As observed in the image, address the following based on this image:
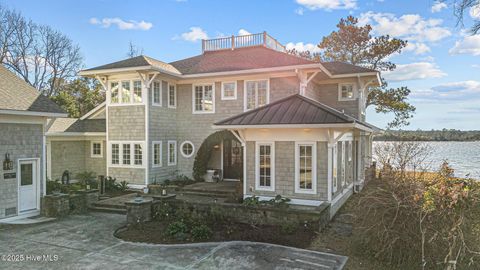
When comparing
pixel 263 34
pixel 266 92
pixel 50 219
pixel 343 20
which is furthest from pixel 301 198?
pixel 343 20

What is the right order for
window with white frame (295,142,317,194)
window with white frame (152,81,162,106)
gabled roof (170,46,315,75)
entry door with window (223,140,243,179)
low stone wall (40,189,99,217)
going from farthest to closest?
entry door with window (223,140,243,179)
window with white frame (152,81,162,106)
gabled roof (170,46,315,75)
low stone wall (40,189,99,217)
window with white frame (295,142,317,194)

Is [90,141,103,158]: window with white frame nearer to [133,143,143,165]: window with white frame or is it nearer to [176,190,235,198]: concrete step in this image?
[133,143,143,165]: window with white frame

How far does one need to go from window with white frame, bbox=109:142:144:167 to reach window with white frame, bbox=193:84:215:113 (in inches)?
128

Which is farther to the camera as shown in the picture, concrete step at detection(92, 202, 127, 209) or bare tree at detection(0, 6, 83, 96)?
bare tree at detection(0, 6, 83, 96)

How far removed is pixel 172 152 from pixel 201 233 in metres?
8.02

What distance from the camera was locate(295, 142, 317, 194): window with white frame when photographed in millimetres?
9516

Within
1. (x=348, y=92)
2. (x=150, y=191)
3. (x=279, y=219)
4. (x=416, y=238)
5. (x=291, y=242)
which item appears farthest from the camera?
(x=348, y=92)

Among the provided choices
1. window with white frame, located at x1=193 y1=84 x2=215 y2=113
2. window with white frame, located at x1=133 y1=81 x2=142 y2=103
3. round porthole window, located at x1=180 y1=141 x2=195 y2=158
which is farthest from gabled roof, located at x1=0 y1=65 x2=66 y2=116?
window with white frame, located at x1=193 y1=84 x2=215 y2=113

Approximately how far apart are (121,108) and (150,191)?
415cm

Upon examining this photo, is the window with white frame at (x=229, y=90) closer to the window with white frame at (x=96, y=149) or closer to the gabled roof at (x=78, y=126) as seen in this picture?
the gabled roof at (x=78, y=126)

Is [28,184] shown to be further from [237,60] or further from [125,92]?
[237,60]

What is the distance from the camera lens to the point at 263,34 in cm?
1678

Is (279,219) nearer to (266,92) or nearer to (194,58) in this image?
(266,92)

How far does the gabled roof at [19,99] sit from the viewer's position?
906 centimetres
